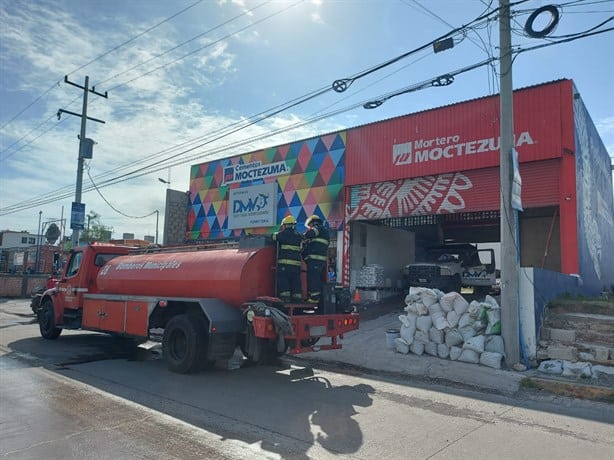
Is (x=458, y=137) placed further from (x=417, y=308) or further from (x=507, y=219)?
(x=417, y=308)

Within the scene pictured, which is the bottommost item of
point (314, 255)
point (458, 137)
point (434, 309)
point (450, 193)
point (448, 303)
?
point (434, 309)

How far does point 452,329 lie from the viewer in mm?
9641

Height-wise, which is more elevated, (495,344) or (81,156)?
(81,156)

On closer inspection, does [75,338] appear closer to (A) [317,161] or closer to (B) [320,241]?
(B) [320,241]

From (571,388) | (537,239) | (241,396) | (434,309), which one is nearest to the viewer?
(241,396)

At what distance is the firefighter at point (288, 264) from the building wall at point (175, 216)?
57.4 ft

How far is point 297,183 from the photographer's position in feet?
67.5

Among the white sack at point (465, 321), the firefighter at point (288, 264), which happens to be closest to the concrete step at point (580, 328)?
the white sack at point (465, 321)

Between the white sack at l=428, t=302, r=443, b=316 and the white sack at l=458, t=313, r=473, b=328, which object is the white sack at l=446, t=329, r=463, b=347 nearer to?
the white sack at l=458, t=313, r=473, b=328

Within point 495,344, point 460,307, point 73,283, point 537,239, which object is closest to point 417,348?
point 460,307

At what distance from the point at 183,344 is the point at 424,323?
4.91 metres

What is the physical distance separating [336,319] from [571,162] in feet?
31.5

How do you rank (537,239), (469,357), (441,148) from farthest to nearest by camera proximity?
(537,239) → (441,148) → (469,357)

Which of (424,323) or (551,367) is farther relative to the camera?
(424,323)
